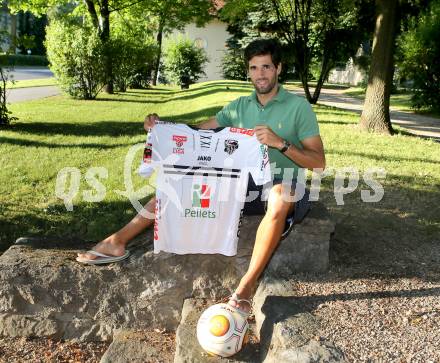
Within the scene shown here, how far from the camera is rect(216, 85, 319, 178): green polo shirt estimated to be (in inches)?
142

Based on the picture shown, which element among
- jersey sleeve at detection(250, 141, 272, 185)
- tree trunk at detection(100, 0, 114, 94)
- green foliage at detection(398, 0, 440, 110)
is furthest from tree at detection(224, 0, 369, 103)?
jersey sleeve at detection(250, 141, 272, 185)

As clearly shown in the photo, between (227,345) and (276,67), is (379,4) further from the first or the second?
(227,345)

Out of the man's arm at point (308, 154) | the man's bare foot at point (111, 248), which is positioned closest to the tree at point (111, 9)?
the man's bare foot at point (111, 248)

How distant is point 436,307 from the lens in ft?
11.1

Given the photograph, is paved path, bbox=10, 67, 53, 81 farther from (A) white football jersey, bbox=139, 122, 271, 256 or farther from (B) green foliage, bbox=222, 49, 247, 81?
(A) white football jersey, bbox=139, 122, 271, 256

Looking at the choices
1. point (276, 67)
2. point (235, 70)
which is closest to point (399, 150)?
point (276, 67)

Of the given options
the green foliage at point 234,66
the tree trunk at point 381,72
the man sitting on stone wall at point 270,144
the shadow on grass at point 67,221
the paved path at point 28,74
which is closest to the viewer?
the man sitting on stone wall at point 270,144

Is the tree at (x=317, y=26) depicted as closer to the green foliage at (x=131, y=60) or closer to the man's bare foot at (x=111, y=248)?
the green foliage at (x=131, y=60)

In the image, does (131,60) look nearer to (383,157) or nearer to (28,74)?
(383,157)

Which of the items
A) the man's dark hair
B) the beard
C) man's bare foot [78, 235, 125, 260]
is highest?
the man's dark hair

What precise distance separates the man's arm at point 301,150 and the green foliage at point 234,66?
31246mm

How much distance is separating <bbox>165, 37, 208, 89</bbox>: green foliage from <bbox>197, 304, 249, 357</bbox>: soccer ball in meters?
28.0

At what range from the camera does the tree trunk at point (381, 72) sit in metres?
11.0

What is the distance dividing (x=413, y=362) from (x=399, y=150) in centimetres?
715
